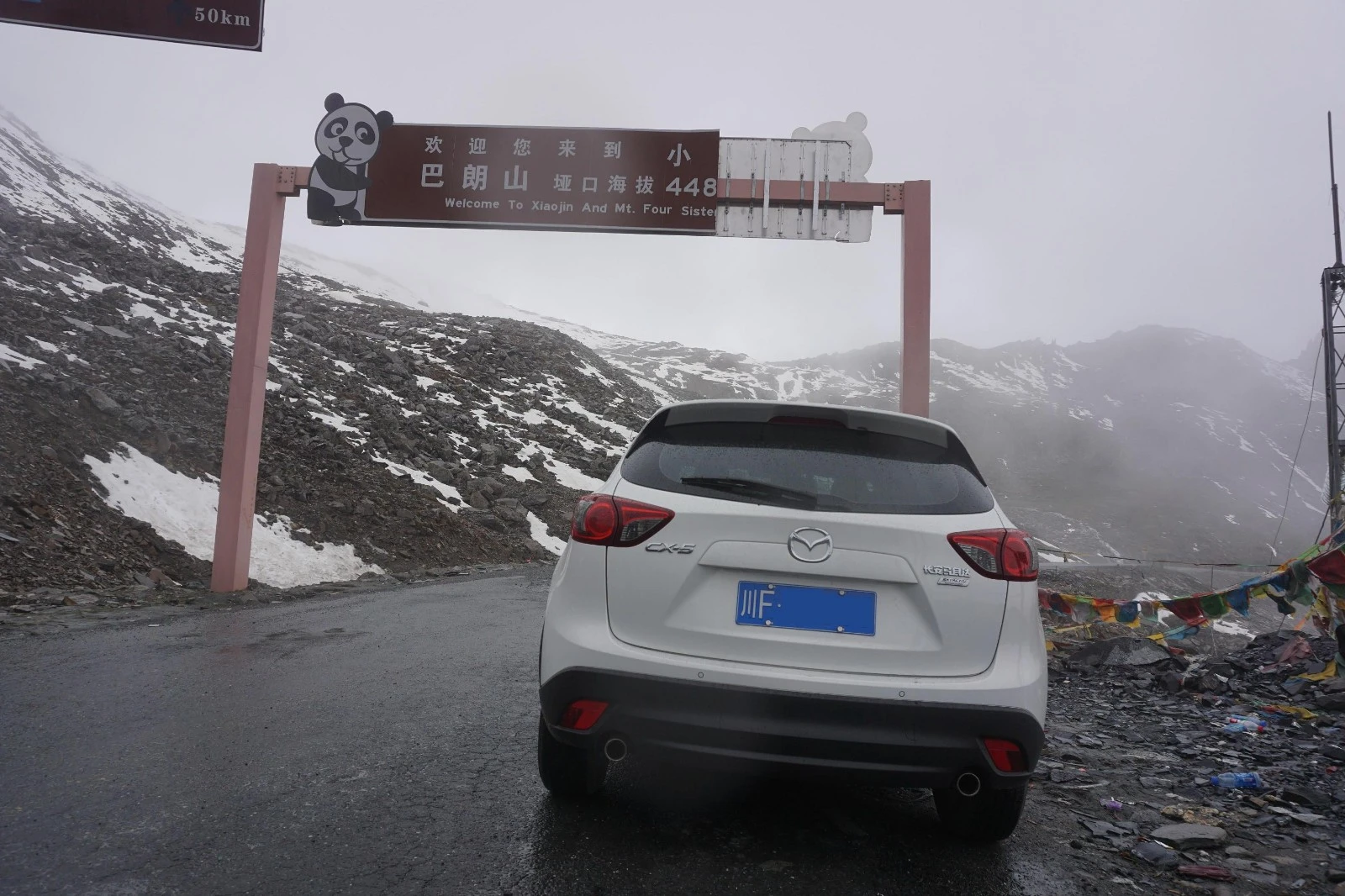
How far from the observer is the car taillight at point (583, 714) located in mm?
2604

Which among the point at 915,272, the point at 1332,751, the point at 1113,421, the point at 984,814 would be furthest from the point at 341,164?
the point at 1113,421

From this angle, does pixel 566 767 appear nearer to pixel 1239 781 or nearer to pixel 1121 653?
pixel 1239 781

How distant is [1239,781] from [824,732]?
2.86 metres

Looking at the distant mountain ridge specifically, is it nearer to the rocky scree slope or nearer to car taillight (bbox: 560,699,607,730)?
the rocky scree slope

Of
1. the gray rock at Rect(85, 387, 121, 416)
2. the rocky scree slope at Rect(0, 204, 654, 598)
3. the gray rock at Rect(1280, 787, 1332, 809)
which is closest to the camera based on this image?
the gray rock at Rect(1280, 787, 1332, 809)

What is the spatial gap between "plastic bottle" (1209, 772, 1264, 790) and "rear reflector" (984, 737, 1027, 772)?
221cm

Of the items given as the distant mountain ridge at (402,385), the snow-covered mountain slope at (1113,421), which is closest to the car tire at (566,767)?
the distant mountain ridge at (402,385)

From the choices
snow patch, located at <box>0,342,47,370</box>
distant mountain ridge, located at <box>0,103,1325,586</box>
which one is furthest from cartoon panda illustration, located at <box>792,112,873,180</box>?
snow patch, located at <box>0,342,47,370</box>

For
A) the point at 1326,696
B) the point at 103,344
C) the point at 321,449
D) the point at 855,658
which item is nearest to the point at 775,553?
the point at 855,658

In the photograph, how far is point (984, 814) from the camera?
112 inches

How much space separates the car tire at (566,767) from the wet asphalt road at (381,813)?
0.08m

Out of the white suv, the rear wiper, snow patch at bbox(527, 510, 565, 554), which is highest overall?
the rear wiper

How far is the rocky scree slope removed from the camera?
10.6 metres

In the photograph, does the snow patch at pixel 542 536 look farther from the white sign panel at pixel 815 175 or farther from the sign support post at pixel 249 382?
the white sign panel at pixel 815 175
